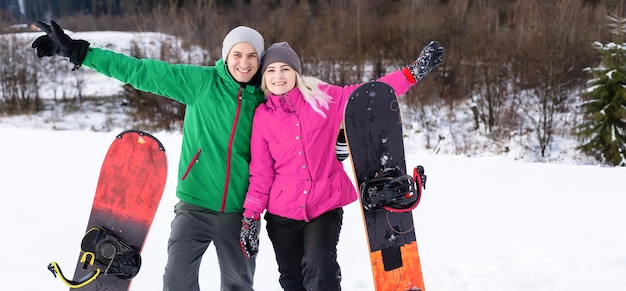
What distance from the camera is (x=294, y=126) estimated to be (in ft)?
7.09

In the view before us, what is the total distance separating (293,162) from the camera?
2174mm

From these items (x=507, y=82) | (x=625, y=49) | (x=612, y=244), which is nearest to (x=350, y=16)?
(x=507, y=82)

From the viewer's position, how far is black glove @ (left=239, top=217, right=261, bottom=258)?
2172 millimetres

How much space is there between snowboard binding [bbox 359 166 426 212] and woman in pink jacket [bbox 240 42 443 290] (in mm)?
98

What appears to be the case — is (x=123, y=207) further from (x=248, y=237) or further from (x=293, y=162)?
(x=293, y=162)

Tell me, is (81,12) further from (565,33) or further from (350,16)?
(565,33)

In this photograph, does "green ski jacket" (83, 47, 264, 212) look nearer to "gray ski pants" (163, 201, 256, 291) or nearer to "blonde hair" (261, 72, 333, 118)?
"gray ski pants" (163, 201, 256, 291)

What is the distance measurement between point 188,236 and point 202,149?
40 cm

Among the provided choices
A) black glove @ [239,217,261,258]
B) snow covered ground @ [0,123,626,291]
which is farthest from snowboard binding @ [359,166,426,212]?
snow covered ground @ [0,123,626,291]

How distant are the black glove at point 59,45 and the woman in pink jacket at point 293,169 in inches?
31.4

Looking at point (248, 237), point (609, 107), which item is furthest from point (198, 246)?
point (609, 107)

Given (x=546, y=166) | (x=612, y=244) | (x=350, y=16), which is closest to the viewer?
(x=612, y=244)

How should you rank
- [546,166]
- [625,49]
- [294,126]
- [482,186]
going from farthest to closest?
[625,49], [546,166], [482,186], [294,126]

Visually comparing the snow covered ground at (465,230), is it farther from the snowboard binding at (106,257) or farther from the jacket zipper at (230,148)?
the jacket zipper at (230,148)
